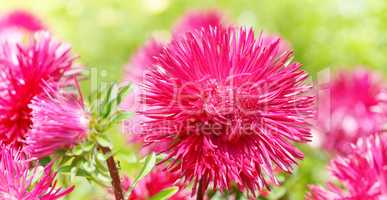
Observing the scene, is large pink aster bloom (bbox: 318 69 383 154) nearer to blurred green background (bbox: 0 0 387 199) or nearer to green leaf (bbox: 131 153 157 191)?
blurred green background (bbox: 0 0 387 199)

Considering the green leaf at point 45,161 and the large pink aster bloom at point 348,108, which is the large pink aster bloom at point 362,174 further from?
the large pink aster bloom at point 348,108

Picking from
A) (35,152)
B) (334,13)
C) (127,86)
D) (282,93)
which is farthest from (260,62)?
(334,13)

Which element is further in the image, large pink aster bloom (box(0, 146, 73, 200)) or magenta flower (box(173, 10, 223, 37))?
magenta flower (box(173, 10, 223, 37))

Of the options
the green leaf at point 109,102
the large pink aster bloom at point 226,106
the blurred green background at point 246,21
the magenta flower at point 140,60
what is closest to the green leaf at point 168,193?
the large pink aster bloom at point 226,106

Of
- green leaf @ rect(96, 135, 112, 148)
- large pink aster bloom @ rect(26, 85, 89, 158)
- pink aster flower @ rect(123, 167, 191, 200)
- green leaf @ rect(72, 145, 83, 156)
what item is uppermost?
large pink aster bloom @ rect(26, 85, 89, 158)

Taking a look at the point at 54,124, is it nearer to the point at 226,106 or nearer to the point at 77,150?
the point at 77,150

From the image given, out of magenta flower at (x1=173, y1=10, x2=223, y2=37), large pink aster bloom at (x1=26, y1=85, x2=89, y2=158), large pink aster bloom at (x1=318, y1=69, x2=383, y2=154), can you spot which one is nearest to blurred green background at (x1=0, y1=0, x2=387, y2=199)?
magenta flower at (x1=173, y1=10, x2=223, y2=37)

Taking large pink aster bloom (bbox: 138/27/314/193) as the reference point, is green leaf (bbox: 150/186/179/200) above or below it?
below
